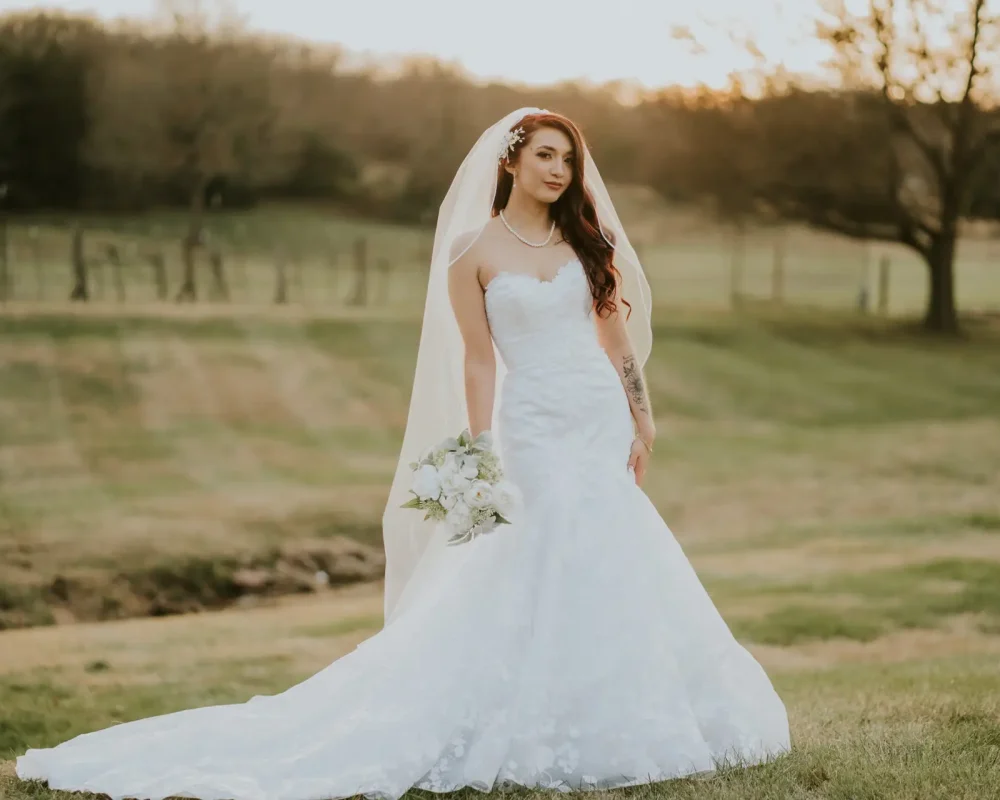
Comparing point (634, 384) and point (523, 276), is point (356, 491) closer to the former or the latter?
point (634, 384)

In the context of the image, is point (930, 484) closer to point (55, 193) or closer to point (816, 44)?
point (816, 44)

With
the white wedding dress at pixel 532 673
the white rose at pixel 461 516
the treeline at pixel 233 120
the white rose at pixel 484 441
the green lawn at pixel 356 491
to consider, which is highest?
the treeline at pixel 233 120

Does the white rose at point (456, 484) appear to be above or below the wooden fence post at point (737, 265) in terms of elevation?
below

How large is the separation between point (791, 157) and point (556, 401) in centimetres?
1316

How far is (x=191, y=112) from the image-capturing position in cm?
1476

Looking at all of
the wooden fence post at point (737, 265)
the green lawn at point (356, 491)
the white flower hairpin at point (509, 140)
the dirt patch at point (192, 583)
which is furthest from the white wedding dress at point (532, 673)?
the wooden fence post at point (737, 265)

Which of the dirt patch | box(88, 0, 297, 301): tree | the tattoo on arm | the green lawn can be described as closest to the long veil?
the tattoo on arm

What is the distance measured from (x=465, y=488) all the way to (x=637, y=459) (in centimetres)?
74

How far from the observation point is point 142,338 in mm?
14148

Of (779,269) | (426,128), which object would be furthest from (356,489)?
(779,269)

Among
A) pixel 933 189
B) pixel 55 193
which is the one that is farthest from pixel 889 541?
pixel 55 193

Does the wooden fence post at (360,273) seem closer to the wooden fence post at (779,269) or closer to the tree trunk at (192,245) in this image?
the tree trunk at (192,245)

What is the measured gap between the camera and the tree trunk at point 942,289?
15844 millimetres

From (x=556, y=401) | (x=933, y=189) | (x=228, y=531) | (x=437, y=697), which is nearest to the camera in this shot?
(x=437, y=697)
